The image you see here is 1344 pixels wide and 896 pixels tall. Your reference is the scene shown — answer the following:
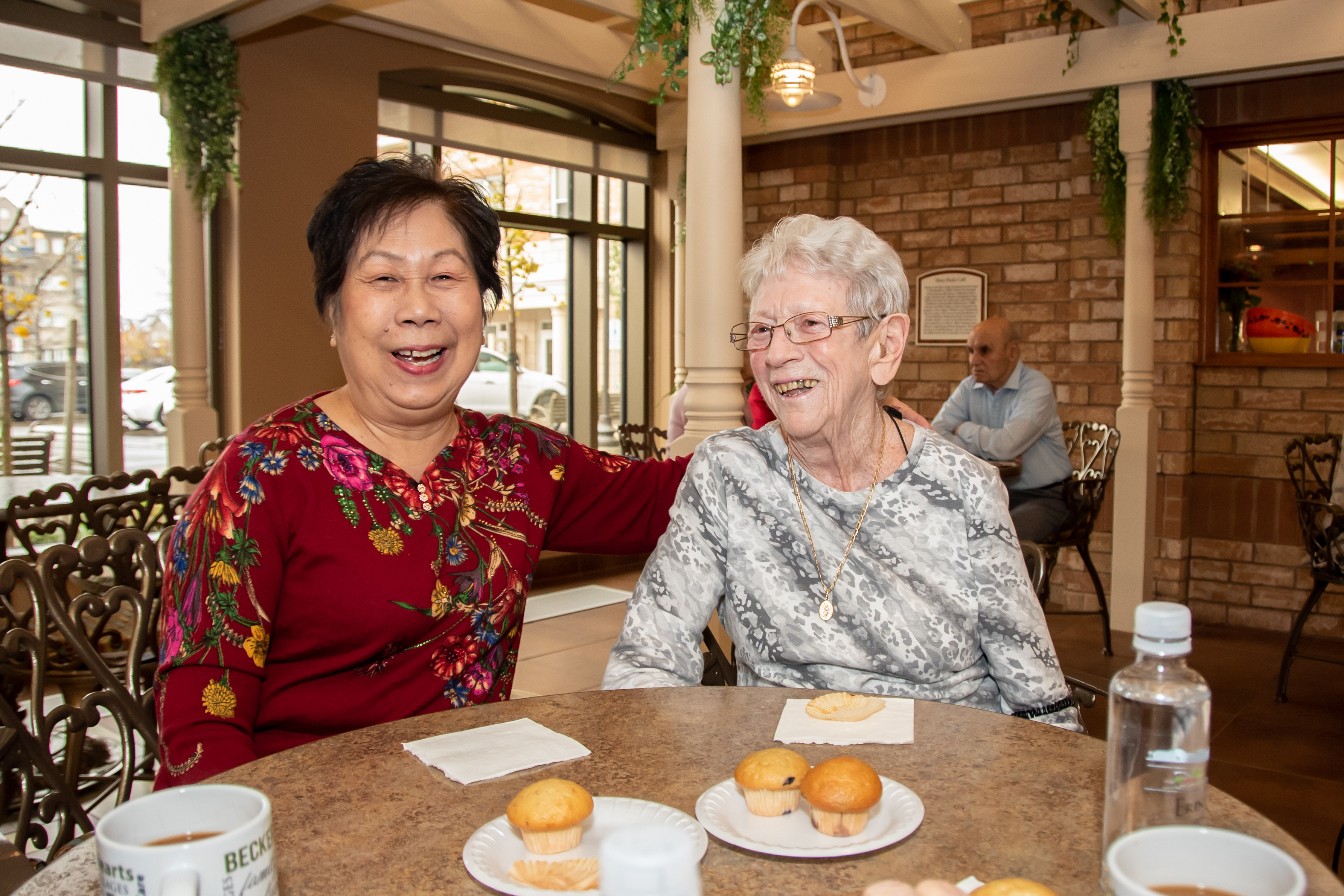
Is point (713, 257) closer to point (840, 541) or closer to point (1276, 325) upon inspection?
point (840, 541)

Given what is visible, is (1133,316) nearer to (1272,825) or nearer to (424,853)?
(1272,825)

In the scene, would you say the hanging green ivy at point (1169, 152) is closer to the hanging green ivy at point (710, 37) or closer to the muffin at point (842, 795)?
the hanging green ivy at point (710, 37)

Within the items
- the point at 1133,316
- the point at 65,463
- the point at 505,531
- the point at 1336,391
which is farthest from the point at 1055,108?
the point at 65,463

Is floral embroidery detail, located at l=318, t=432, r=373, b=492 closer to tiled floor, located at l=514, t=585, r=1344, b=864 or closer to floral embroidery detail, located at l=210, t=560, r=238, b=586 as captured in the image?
floral embroidery detail, located at l=210, t=560, r=238, b=586

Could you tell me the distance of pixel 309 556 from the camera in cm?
144

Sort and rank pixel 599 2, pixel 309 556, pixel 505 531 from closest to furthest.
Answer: pixel 309 556 → pixel 505 531 → pixel 599 2

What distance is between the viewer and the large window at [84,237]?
5004mm

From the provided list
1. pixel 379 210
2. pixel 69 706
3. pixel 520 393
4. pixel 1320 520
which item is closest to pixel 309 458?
pixel 379 210

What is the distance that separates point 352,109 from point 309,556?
505cm

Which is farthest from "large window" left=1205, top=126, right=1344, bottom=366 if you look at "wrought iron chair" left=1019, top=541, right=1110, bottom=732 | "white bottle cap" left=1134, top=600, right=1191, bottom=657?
"white bottle cap" left=1134, top=600, right=1191, bottom=657

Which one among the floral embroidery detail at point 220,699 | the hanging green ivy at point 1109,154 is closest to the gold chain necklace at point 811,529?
the floral embroidery detail at point 220,699

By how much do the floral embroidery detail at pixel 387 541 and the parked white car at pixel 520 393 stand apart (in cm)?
543

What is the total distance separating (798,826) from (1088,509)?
4.27 metres

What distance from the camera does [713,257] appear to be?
3318mm
